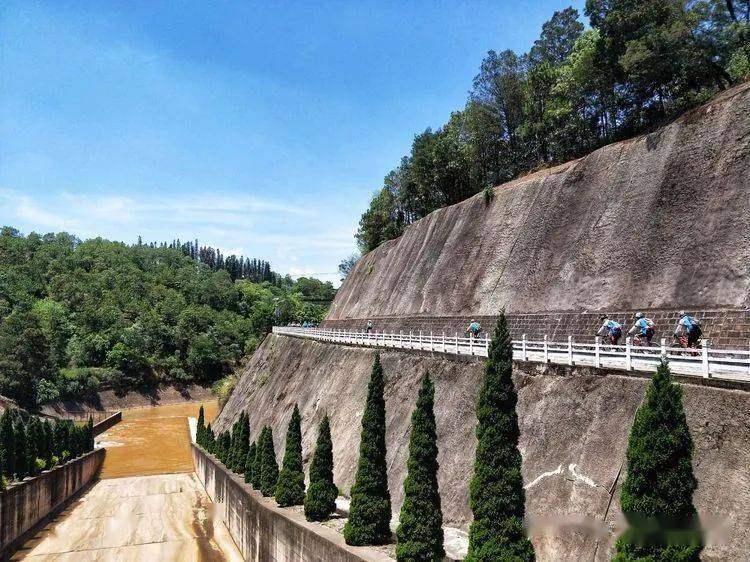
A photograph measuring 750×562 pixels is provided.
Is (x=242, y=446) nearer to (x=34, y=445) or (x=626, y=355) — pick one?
(x=34, y=445)

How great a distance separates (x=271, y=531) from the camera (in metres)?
15.7

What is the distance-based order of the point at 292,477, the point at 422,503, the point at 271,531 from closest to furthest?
the point at 422,503
the point at 271,531
the point at 292,477

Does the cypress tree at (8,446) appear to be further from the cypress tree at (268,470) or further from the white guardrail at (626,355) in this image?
the white guardrail at (626,355)

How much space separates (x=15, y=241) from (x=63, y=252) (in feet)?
37.7

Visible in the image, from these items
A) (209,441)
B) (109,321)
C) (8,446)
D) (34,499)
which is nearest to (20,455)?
(8,446)

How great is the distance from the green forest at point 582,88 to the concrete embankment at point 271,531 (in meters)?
20.9

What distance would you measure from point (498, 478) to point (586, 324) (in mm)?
11846

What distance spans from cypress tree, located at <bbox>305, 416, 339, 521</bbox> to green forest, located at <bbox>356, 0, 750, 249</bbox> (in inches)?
762

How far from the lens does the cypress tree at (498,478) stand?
27.1 feet

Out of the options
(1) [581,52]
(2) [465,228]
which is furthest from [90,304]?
(1) [581,52]

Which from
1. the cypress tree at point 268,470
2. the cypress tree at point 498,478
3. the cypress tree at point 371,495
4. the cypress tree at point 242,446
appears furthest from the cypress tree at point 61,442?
the cypress tree at point 498,478

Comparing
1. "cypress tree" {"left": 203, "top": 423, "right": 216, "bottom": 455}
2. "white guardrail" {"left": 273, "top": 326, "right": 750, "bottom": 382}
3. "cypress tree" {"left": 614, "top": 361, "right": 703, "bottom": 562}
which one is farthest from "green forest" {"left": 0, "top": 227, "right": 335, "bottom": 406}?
"cypress tree" {"left": 614, "top": 361, "right": 703, "bottom": 562}

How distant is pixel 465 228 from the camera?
109 feet

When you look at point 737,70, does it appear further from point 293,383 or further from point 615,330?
point 293,383
